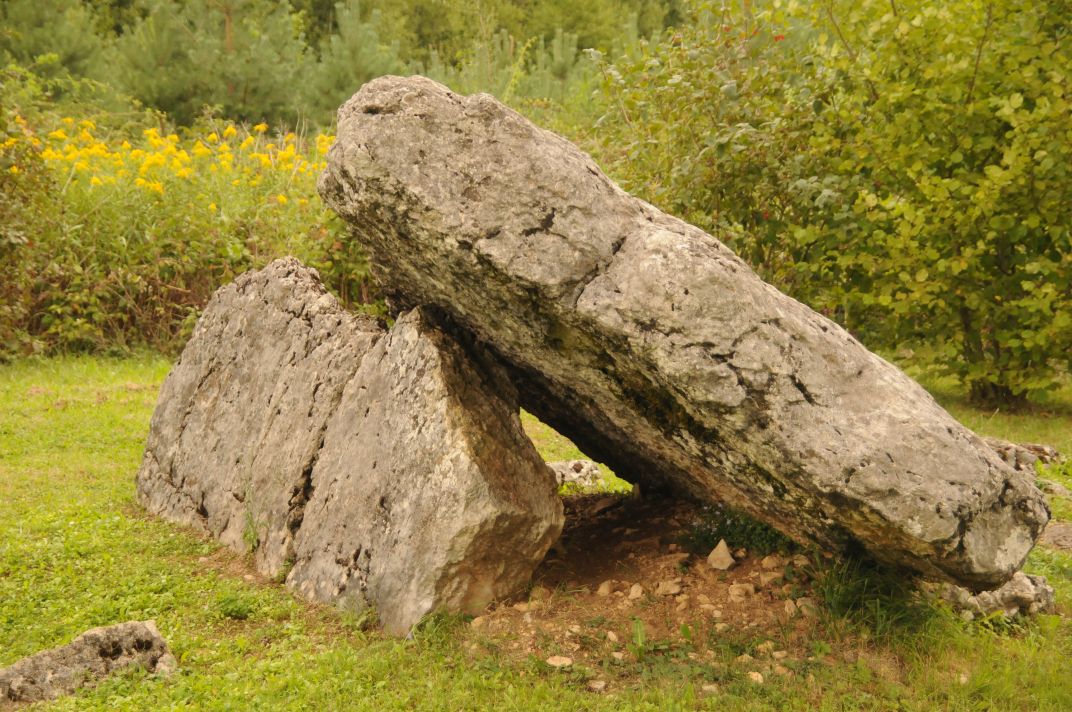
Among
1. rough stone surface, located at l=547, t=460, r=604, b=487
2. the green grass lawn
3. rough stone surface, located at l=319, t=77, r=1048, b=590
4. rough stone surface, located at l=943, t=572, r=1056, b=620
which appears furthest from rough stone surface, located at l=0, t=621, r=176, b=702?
rough stone surface, located at l=943, t=572, r=1056, b=620

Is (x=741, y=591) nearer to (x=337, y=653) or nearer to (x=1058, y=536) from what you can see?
(x=337, y=653)

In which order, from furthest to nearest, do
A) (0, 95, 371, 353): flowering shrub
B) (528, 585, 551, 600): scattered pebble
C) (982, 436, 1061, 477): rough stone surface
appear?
(0, 95, 371, 353): flowering shrub
(982, 436, 1061, 477): rough stone surface
(528, 585, 551, 600): scattered pebble

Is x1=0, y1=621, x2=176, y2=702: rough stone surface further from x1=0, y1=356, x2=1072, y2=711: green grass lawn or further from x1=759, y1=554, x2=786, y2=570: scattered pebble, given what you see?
x1=759, y1=554, x2=786, y2=570: scattered pebble

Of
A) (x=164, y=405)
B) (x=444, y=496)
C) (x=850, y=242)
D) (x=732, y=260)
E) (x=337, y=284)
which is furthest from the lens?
(x=337, y=284)

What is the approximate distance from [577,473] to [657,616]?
2919 mm

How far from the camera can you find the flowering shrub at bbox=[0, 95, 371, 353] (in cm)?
1151

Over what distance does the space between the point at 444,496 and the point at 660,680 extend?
1293 millimetres

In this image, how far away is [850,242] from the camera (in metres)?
10.0

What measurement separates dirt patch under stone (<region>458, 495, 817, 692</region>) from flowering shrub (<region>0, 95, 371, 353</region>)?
698 cm

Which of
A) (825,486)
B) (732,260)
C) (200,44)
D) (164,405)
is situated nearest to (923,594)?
(825,486)

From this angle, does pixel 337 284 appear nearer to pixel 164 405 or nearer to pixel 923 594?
pixel 164 405

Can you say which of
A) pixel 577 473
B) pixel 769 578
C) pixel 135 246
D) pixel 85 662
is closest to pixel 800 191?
pixel 577 473

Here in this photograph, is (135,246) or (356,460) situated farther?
(135,246)

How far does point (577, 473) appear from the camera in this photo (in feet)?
25.9
